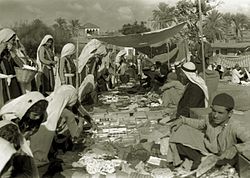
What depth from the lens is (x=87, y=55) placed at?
879 cm

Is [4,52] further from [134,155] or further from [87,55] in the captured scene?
[87,55]

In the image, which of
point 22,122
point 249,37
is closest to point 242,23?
point 249,37

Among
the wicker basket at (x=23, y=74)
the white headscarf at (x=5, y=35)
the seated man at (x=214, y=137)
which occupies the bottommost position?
the seated man at (x=214, y=137)

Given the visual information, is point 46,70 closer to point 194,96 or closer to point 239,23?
point 194,96

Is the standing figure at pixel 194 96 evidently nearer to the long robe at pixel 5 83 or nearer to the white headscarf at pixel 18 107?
the long robe at pixel 5 83

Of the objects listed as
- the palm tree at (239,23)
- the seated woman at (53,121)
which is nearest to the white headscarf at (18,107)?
the seated woman at (53,121)

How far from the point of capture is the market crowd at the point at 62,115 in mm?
2244

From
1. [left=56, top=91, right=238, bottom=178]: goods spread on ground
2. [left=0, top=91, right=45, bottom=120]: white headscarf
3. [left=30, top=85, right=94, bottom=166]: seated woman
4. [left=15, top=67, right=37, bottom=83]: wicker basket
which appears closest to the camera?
[left=0, top=91, right=45, bottom=120]: white headscarf

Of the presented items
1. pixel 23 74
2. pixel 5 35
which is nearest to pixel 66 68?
pixel 23 74

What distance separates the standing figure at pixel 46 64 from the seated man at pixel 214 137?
3.98m

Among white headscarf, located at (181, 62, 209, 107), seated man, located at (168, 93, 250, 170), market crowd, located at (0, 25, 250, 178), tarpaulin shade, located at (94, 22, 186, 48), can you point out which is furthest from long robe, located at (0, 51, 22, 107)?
tarpaulin shade, located at (94, 22, 186, 48)

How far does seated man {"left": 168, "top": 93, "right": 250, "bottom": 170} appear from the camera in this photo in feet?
9.88

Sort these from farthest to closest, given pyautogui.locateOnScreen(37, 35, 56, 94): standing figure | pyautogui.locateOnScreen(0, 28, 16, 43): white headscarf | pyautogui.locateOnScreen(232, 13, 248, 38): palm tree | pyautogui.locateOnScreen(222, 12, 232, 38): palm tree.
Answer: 1. pyautogui.locateOnScreen(222, 12, 232, 38): palm tree
2. pyautogui.locateOnScreen(232, 13, 248, 38): palm tree
3. pyautogui.locateOnScreen(37, 35, 56, 94): standing figure
4. pyautogui.locateOnScreen(0, 28, 16, 43): white headscarf

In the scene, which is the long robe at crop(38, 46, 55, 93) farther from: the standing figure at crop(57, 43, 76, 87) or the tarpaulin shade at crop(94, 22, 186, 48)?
the tarpaulin shade at crop(94, 22, 186, 48)
